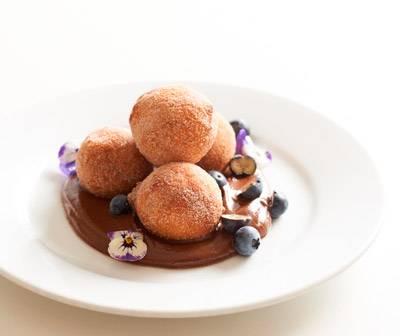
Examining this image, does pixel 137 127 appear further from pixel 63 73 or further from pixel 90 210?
pixel 63 73

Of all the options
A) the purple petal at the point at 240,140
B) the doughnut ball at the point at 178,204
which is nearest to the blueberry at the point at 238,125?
the purple petal at the point at 240,140

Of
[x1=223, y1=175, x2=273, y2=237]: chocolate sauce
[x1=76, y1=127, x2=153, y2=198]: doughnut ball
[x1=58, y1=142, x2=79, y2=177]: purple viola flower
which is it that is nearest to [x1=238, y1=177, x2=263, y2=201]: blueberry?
[x1=223, y1=175, x2=273, y2=237]: chocolate sauce

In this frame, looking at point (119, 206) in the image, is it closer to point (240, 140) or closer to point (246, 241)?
point (246, 241)

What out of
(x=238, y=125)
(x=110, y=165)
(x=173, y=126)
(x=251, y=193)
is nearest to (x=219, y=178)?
(x=251, y=193)

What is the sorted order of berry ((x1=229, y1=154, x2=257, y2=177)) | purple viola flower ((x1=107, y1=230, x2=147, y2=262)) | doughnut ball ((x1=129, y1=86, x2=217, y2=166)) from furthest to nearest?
berry ((x1=229, y1=154, x2=257, y2=177)) → doughnut ball ((x1=129, y1=86, x2=217, y2=166)) → purple viola flower ((x1=107, y1=230, x2=147, y2=262))

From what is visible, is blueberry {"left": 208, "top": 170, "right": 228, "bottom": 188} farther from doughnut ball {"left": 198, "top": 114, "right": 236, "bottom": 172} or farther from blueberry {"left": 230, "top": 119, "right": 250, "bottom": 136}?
blueberry {"left": 230, "top": 119, "right": 250, "bottom": 136}

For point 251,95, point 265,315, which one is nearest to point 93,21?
point 251,95

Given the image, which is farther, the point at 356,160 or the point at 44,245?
the point at 356,160
